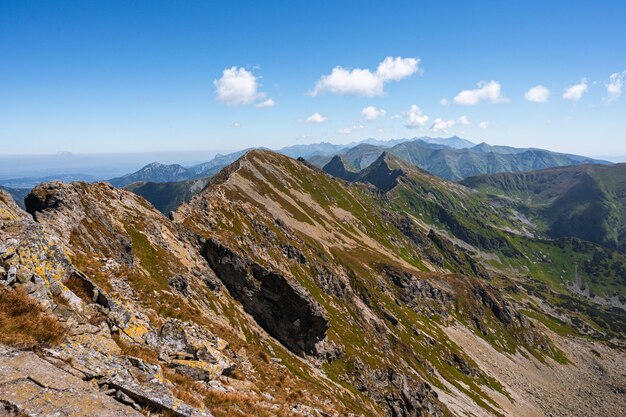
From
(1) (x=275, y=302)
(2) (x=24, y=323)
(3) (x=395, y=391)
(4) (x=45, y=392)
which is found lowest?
(3) (x=395, y=391)

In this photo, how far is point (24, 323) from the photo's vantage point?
47.2 feet

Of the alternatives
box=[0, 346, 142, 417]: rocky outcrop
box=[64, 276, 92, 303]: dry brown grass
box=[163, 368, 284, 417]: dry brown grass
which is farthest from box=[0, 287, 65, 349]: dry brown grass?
box=[163, 368, 284, 417]: dry brown grass

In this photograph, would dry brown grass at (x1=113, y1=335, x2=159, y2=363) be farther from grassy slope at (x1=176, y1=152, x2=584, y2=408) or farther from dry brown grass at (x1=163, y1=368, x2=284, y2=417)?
grassy slope at (x1=176, y1=152, x2=584, y2=408)

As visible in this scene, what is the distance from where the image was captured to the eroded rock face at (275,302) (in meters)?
74.2

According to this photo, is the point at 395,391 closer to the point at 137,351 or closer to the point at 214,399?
the point at 214,399

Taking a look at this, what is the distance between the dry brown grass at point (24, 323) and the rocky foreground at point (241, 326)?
0.07 metres

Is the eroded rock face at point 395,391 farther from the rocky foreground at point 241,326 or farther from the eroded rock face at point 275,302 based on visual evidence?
the eroded rock face at point 275,302

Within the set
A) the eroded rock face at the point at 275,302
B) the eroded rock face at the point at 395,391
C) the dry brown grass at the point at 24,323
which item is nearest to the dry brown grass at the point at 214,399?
the dry brown grass at the point at 24,323

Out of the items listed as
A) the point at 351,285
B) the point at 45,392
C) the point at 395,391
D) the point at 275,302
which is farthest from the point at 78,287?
the point at 351,285

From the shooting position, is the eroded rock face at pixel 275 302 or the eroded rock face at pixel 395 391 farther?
the eroded rock face at pixel 275 302

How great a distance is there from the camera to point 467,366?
12706 centimetres

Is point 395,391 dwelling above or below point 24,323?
below

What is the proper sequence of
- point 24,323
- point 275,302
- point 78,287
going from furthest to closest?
1. point 275,302
2. point 78,287
3. point 24,323

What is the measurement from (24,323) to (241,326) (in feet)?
166
